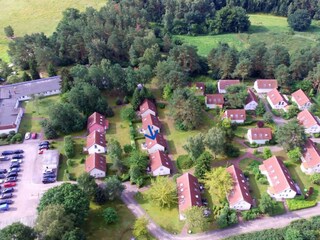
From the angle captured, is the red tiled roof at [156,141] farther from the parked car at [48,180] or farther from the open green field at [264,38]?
the open green field at [264,38]

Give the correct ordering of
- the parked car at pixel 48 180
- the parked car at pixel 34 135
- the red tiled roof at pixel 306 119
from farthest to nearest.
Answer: the parked car at pixel 34 135
the red tiled roof at pixel 306 119
the parked car at pixel 48 180

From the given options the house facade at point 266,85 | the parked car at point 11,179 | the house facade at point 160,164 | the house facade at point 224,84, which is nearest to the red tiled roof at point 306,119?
the house facade at point 266,85

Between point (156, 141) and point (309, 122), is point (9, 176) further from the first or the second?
point (309, 122)

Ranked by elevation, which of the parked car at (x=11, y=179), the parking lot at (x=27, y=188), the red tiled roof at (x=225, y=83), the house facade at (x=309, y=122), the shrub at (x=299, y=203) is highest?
the red tiled roof at (x=225, y=83)

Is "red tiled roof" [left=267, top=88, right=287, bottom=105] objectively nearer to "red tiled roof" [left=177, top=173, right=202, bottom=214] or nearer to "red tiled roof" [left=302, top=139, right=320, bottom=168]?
"red tiled roof" [left=302, top=139, right=320, bottom=168]

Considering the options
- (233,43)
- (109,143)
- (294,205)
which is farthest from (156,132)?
(233,43)
